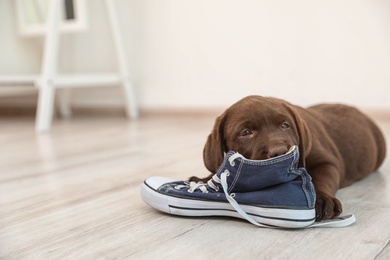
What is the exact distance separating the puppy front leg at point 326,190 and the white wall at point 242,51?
6.01 ft

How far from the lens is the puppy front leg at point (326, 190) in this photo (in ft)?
4.18

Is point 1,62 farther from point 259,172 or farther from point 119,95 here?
point 259,172

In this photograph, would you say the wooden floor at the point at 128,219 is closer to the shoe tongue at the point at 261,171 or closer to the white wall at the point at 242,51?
the shoe tongue at the point at 261,171

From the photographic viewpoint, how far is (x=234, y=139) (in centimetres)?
143

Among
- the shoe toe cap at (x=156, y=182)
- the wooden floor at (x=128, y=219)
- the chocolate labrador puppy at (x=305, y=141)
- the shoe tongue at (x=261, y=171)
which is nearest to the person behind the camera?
the wooden floor at (x=128, y=219)

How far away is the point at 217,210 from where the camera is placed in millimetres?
1350

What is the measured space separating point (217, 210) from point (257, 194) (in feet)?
0.42

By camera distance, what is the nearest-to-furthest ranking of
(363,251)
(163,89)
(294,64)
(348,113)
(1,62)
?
(363,251) < (348,113) < (294,64) < (163,89) < (1,62)

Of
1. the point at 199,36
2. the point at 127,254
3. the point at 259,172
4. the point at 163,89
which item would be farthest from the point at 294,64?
the point at 127,254

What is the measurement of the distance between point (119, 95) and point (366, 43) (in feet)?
6.40

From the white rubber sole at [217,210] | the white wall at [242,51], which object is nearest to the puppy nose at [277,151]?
the white rubber sole at [217,210]

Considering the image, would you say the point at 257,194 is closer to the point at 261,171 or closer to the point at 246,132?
the point at 261,171

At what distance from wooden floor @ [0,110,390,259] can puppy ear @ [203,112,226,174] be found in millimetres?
174

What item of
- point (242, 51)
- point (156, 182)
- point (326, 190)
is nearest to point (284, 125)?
point (326, 190)
